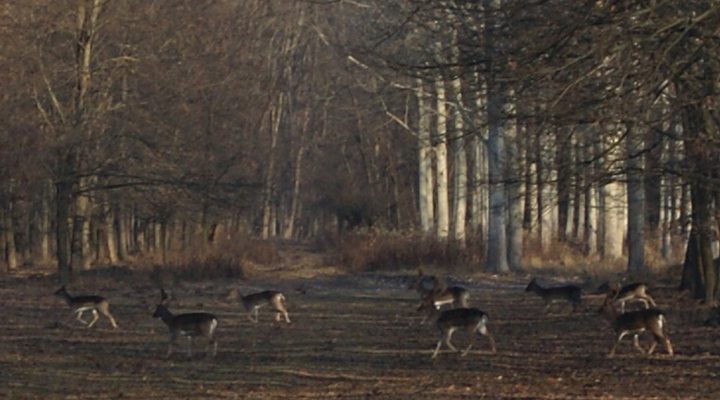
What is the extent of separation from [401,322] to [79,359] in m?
6.95

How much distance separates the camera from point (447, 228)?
158ft

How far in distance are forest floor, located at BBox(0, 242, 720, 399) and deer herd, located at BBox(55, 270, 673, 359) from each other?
240 mm

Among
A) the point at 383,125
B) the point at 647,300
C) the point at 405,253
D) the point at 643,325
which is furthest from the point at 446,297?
the point at 383,125

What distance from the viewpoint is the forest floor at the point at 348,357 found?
1566 cm

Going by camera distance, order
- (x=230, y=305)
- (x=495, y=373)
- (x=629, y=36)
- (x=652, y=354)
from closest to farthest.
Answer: (x=629, y=36)
(x=495, y=373)
(x=652, y=354)
(x=230, y=305)

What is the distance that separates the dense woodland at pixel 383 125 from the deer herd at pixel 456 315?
1.53 m

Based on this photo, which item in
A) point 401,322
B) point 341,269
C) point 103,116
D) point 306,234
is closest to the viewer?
point 401,322

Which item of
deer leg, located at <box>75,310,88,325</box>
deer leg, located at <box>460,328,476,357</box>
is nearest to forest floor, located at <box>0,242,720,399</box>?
deer leg, located at <box>460,328,476,357</box>

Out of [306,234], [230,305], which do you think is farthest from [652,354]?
[306,234]

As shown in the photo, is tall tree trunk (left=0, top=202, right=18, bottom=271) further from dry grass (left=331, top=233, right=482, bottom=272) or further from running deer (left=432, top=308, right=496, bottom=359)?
running deer (left=432, top=308, right=496, bottom=359)

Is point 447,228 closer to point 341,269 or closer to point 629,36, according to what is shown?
point 341,269

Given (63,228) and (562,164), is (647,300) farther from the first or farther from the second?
(63,228)

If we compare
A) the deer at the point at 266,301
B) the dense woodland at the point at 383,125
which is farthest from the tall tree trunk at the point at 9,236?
the deer at the point at 266,301

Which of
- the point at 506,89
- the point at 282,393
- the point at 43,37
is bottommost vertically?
the point at 282,393
